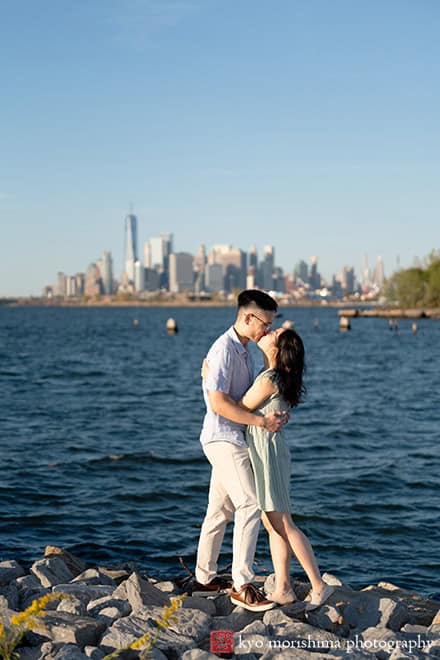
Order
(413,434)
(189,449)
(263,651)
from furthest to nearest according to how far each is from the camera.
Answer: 1. (413,434)
2. (189,449)
3. (263,651)

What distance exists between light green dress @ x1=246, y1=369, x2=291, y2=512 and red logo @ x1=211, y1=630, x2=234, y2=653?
102cm

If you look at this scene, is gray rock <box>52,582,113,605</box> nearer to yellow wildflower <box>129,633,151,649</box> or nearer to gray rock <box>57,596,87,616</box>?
gray rock <box>57,596,87,616</box>

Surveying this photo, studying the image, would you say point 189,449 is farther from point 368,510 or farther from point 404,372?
point 404,372

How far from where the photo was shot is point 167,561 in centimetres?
1061

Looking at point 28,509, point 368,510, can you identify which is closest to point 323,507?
point 368,510

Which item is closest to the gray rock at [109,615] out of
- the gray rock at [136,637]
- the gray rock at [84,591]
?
the gray rock at [136,637]

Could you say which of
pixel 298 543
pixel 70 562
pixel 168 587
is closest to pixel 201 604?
pixel 168 587

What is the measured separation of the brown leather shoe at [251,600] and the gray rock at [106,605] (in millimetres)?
815

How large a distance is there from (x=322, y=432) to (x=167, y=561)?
459 inches

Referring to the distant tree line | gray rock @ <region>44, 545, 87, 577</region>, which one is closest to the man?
gray rock @ <region>44, 545, 87, 577</region>

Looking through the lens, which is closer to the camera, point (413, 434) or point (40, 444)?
point (40, 444)

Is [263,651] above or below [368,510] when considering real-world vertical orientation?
above

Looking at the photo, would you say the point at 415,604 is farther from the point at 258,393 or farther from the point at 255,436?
the point at 258,393

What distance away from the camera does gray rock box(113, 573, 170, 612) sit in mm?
6242
